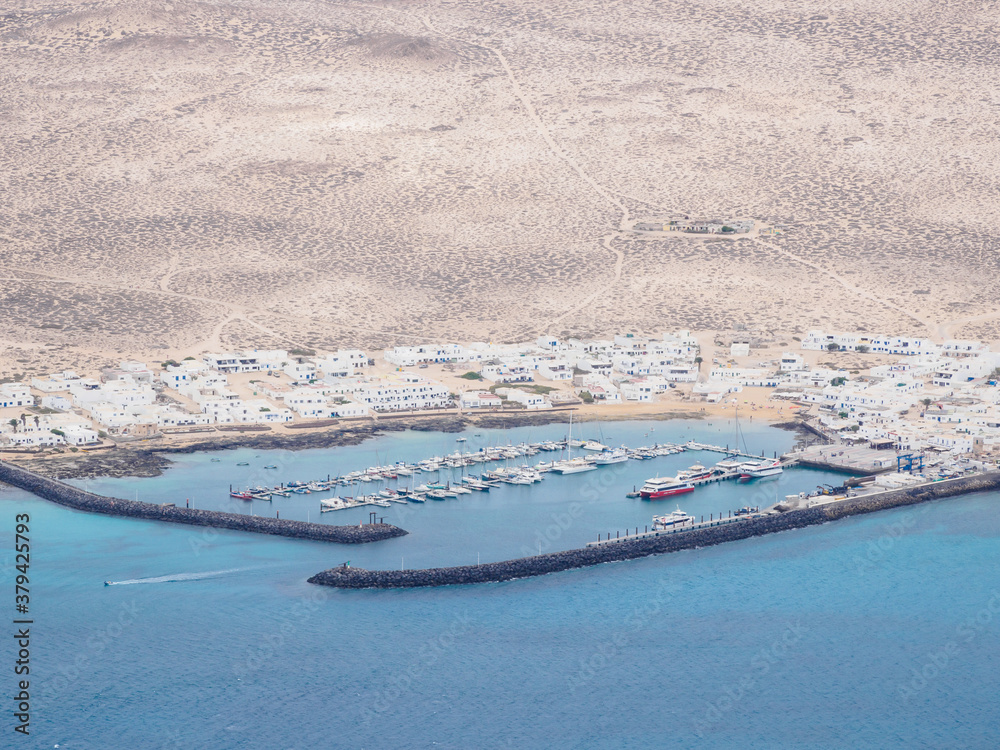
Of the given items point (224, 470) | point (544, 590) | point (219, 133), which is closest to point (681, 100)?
point (219, 133)

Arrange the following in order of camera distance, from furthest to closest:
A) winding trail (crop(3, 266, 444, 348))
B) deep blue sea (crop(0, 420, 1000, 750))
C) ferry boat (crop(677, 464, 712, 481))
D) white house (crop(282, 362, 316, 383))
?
1. winding trail (crop(3, 266, 444, 348))
2. white house (crop(282, 362, 316, 383))
3. ferry boat (crop(677, 464, 712, 481))
4. deep blue sea (crop(0, 420, 1000, 750))

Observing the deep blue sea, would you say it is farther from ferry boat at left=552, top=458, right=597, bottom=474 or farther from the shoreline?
ferry boat at left=552, top=458, right=597, bottom=474

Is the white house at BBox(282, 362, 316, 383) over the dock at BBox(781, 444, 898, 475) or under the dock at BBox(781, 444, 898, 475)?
over

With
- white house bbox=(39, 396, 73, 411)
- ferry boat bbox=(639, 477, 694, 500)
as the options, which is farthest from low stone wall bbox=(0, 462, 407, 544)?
white house bbox=(39, 396, 73, 411)

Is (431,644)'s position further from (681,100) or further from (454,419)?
(681,100)

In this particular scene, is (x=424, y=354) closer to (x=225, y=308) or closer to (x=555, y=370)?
(x=555, y=370)

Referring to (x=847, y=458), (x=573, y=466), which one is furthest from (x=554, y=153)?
(x=573, y=466)

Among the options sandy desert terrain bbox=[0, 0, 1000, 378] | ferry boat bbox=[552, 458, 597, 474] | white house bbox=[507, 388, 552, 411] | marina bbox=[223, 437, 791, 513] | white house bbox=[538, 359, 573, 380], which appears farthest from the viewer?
sandy desert terrain bbox=[0, 0, 1000, 378]

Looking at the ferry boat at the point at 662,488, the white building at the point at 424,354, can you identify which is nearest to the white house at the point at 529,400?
the white building at the point at 424,354
